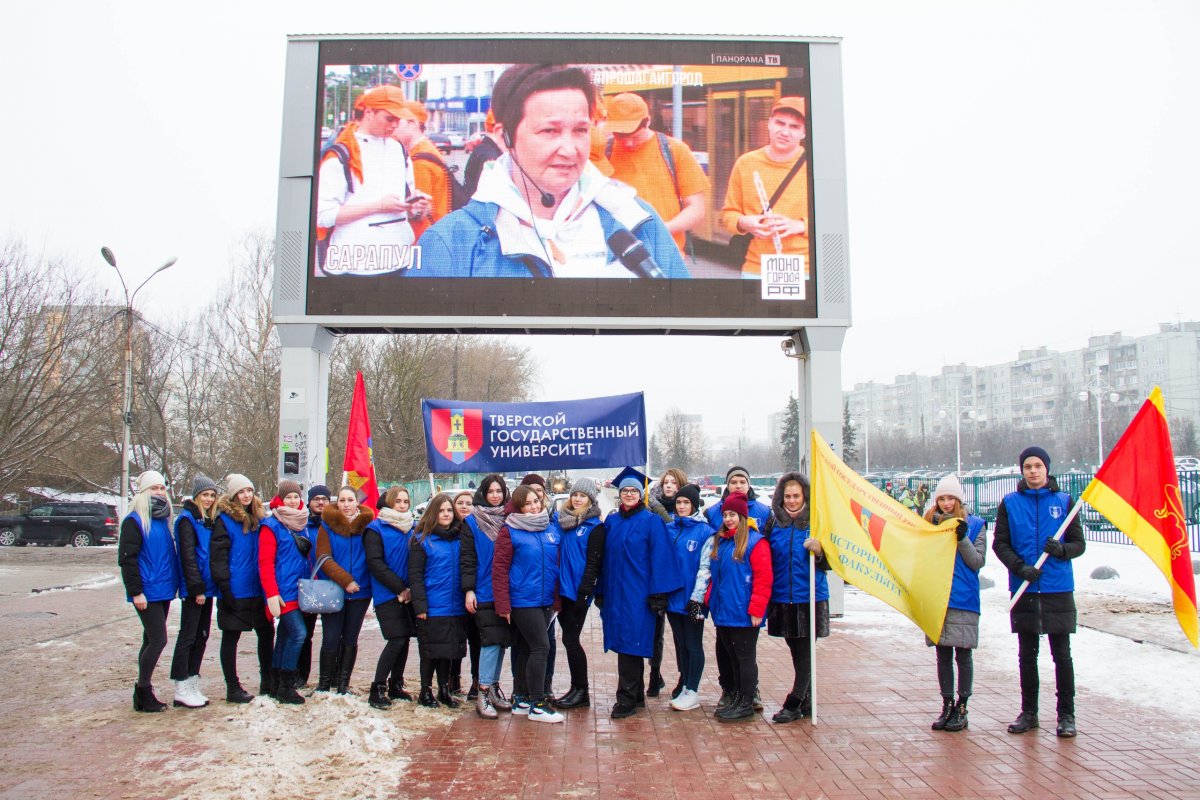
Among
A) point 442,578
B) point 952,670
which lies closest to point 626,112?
point 442,578

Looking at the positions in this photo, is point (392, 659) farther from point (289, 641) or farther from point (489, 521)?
point (489, 521)

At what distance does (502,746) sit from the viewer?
6363mm

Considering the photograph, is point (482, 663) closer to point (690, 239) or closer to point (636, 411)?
point (636, 411)

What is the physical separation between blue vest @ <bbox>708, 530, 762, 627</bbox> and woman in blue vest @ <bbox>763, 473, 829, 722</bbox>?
20cm

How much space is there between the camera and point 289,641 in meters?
7.41

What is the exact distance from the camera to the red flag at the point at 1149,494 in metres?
6.55

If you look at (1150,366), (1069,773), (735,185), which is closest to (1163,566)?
(1069,773)

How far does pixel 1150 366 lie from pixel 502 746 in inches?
3276

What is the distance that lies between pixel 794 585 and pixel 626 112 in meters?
7.61

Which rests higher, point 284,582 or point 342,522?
point 342,522

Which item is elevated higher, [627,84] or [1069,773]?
[627,84]

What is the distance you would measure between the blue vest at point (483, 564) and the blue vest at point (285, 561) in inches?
56.6

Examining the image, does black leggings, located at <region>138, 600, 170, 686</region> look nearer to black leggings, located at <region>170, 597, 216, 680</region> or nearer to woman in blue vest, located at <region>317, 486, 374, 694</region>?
black leggings, located at <region>170, 597, 216, 680</region>

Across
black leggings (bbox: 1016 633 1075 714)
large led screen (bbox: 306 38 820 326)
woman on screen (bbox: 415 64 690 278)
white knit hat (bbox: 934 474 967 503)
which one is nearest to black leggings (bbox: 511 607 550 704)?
white knit hat (bbox: 934 474 967 503)
